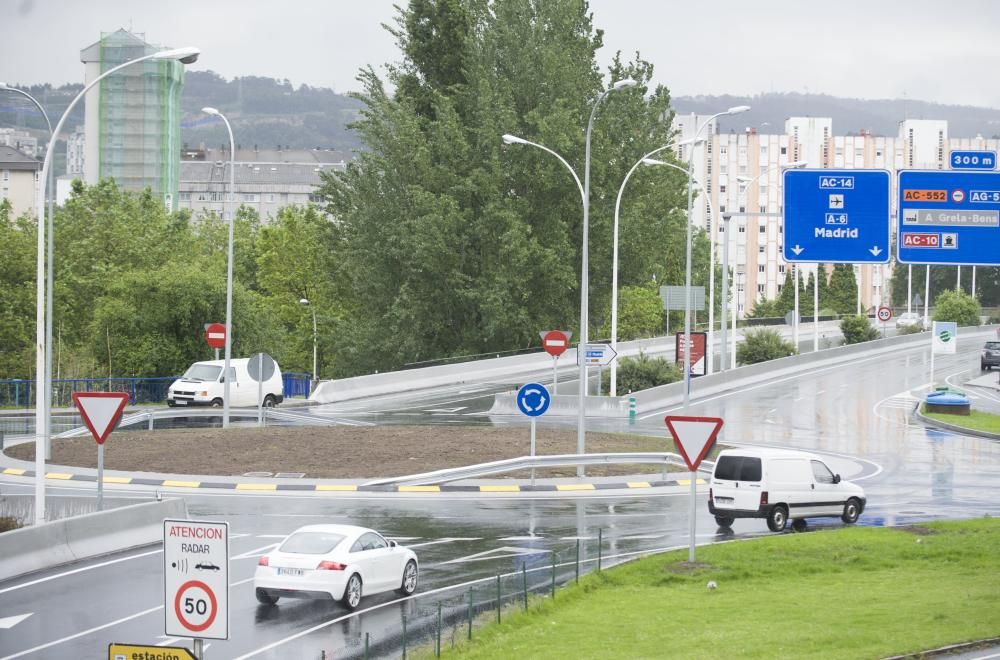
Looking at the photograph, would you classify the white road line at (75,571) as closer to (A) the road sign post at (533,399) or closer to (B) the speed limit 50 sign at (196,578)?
(A) the road sign post at (533,399)

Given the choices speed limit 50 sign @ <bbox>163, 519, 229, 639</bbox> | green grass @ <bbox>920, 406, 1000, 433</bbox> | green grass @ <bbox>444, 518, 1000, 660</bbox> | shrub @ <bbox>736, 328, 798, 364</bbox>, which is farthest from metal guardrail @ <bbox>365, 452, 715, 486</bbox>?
shrub @ <bbox>736, 328, 798, 364</bbox>

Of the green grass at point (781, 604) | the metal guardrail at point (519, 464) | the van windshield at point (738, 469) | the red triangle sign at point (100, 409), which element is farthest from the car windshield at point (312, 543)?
the metal guardrail at point (519, 464)

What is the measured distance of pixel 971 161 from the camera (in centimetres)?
2323

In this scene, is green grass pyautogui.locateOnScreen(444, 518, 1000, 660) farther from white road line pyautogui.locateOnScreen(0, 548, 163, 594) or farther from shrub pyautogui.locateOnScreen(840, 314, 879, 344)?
shrub pyautogui.locateOnScreen(840, 314, 879, 344)

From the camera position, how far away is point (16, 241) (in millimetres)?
63219

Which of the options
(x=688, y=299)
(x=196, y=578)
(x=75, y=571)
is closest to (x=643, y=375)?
(x=688, y=299)

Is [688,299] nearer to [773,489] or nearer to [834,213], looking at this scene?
[834,213]

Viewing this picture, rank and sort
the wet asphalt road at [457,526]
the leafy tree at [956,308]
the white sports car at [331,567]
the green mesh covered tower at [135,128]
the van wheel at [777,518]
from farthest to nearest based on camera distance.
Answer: the green mesh covered tower at [135,128], the leafy tree at [956,308], the van wheel at [777,518], the white sports car at [331,567], the wet asphalt road at [457,526]

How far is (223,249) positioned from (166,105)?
2177 inches

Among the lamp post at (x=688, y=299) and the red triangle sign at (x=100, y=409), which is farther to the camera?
the lamp post at (x=688, y=299)

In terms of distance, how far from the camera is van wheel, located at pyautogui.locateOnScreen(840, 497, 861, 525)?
27.1 m

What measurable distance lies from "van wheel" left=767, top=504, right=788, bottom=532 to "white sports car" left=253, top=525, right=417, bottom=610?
9.62 metres

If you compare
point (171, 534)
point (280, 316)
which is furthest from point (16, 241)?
point (171, 534)

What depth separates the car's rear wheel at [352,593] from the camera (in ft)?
58.7
